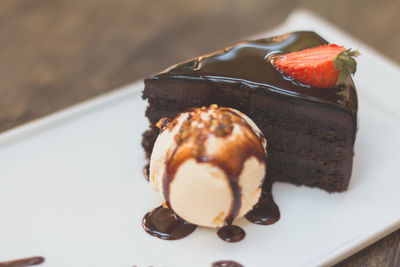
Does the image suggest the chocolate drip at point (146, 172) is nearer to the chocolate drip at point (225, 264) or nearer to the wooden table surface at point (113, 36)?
the chocolate drip at point (225, 264)

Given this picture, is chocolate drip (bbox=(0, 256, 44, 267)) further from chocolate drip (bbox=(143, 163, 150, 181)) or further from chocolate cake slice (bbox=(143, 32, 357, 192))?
chocolate cake slice (bbox=(143, 32, 357, 192))

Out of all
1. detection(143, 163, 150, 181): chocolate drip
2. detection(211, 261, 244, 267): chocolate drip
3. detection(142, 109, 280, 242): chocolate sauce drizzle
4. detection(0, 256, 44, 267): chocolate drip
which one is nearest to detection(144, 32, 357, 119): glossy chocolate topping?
detection(142, 109, 280, 242): chocolate sauce drizzle

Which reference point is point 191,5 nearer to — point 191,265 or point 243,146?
point 243,146

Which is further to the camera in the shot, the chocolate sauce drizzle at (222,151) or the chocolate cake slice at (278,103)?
the chocolate cake slice at (278,103)

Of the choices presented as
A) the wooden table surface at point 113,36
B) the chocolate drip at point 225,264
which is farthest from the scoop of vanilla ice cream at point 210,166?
the wooden table surface at point 113,36

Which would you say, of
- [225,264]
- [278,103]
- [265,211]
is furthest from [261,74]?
[225,264]

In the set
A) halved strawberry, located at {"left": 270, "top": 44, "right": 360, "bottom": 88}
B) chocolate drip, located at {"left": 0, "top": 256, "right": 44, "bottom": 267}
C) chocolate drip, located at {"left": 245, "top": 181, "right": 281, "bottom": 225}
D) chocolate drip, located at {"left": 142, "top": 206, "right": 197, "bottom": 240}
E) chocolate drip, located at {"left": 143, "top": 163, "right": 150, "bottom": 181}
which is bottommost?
chocolate drip, located at {"left": 245, "top": 181, "right": 281, "bottom": 225}

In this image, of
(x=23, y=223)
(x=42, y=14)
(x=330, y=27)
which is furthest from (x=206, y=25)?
(x=23, y=223)

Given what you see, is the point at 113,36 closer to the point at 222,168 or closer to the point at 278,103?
the point at 278,103
